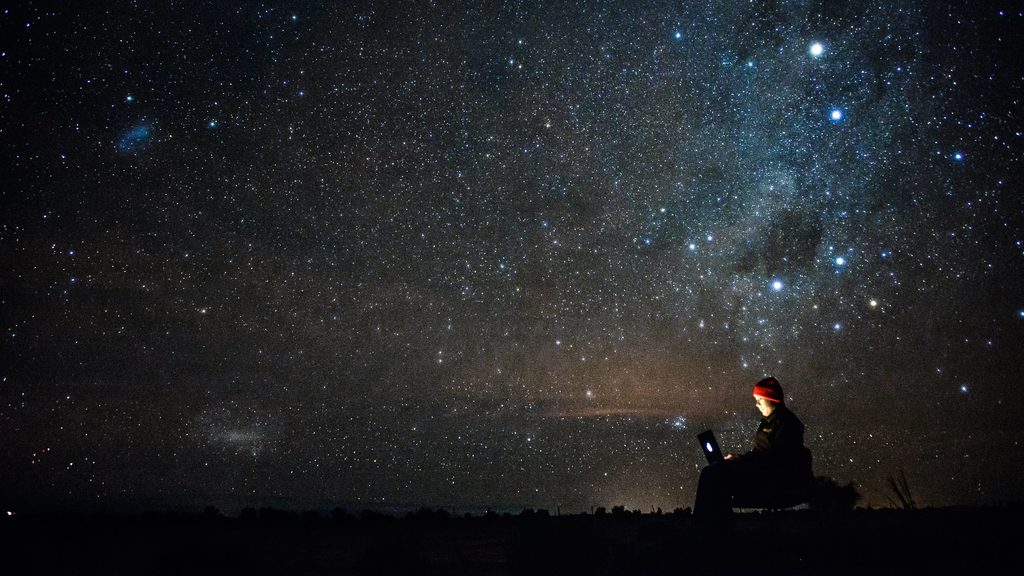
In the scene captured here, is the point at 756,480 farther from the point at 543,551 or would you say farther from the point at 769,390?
the point at 543,551

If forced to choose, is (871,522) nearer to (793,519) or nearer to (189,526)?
(793,519)

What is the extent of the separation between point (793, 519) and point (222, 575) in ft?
23.6

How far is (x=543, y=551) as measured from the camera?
15.4 ft

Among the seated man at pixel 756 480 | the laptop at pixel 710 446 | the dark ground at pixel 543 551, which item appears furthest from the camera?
the laptop at pixel 710 446

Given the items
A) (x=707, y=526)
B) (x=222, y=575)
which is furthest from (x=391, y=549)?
(x=707, y=526)

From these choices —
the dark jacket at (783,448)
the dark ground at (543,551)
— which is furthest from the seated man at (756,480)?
the dark ground at (543,551)

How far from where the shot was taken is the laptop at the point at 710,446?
5258 mm

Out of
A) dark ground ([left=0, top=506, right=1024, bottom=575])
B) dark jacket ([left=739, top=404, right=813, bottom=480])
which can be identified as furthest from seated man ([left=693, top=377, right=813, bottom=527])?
dark ground ([left=0, top=506, right=1024, bottom=575])

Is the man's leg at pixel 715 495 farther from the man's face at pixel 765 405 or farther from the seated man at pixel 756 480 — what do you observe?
the man's face at pixel 765 405

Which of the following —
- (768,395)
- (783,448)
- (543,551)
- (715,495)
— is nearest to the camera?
(543,551)

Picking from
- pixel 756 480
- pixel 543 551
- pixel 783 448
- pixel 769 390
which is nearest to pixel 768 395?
pixel 769 390

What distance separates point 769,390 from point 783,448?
54 cm

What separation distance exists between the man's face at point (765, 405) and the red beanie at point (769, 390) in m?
0.02

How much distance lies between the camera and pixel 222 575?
4.43 m
